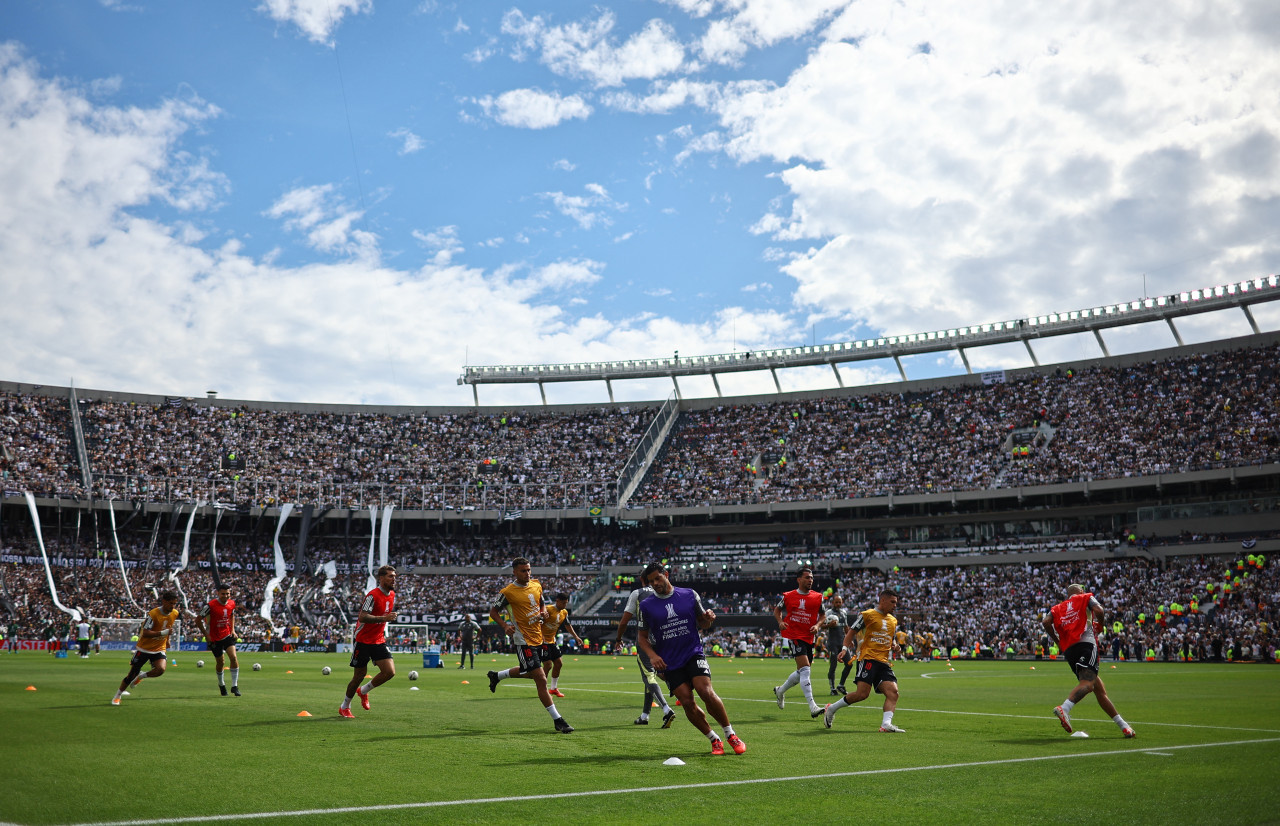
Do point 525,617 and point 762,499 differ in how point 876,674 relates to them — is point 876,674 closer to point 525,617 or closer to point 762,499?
point 525,617

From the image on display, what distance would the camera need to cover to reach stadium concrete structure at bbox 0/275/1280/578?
5778 centimetres

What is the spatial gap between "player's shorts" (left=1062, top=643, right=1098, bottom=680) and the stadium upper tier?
49992mm

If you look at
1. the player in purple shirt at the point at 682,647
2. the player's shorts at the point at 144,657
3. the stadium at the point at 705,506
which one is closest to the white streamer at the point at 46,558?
the stadium at the point at 705,506

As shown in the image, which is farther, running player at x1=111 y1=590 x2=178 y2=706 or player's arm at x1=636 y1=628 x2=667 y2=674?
running player at x1=111 y1=590 x2=178 y2=706

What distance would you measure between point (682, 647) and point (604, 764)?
1.53m

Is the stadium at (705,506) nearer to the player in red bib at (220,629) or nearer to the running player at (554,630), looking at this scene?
the player in red bib at (220,629)

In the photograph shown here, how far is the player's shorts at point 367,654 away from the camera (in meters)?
14.8

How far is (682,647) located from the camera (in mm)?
10664

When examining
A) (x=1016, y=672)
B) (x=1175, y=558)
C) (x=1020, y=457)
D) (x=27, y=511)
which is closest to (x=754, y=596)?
(x=1020, y=457)

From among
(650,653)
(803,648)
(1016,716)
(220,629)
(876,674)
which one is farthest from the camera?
(220,629)

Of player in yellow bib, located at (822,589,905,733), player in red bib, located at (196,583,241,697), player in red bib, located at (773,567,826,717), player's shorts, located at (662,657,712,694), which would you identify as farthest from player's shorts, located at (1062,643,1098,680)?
player in red bib, located at (196,583,241,697)

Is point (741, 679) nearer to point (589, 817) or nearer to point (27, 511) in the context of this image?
point (589, 817)

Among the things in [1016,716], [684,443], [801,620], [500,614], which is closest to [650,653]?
[500,614]

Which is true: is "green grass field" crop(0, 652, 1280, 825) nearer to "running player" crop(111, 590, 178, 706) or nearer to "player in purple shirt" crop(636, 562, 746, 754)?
"player in purple shirt" crop(636, 562, 746, 754)
